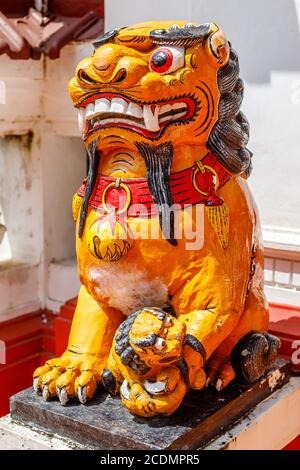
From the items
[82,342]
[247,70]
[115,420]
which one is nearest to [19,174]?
[247,70]

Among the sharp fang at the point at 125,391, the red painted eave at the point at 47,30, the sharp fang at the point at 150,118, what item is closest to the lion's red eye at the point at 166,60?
the sharp fang at the point at 150,118

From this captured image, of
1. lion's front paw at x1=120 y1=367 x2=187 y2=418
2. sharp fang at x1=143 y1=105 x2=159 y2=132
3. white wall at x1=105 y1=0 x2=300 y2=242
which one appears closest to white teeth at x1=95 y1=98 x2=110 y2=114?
sharp fang at x1=143 y1=105 x2=159 y2=132

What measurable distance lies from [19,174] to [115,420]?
205cm

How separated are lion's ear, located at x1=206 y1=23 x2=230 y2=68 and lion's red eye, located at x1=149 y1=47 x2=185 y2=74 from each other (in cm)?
10

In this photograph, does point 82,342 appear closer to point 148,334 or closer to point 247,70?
point 148,334

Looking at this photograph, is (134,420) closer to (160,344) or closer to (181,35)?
(160,344)

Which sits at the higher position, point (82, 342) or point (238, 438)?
point (82, 342)

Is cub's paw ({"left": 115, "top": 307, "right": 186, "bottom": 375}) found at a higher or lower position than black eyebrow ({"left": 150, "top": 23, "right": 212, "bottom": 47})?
lower

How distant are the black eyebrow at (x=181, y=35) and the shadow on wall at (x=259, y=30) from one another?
111 cm

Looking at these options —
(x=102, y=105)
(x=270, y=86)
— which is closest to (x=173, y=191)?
(x=102, y=105)

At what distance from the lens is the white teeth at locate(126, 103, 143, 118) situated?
1.86 m

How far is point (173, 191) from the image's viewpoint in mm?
1967

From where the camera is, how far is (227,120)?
6.67ft

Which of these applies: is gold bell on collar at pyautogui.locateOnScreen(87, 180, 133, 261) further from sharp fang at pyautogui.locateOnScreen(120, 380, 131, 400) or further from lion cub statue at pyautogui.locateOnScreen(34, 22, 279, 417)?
sharp fang at pyautogui.locateOnScreen(120, 380, 131, 400)
